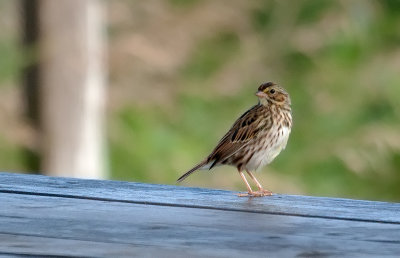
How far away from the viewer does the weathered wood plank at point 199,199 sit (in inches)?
135

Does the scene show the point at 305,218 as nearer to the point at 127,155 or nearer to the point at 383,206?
the point at 383,206

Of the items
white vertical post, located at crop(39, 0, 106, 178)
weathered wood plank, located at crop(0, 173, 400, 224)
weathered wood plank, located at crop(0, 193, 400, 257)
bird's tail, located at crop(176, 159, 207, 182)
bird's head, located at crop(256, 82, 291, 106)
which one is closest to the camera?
weathered wood plank, located at crop(0, 193, 400, 257)

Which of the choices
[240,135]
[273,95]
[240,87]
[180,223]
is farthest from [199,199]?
[240,87]

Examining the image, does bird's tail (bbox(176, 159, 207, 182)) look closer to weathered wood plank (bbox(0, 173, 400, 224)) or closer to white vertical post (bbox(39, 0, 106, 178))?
weathered wood plank (bbox(0, 173, 400, 224))

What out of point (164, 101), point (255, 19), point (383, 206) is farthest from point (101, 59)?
point (383, 206)

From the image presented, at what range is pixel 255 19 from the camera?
50.3 ft

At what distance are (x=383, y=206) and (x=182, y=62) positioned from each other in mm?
11776

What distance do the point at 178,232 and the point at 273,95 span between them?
106 inches

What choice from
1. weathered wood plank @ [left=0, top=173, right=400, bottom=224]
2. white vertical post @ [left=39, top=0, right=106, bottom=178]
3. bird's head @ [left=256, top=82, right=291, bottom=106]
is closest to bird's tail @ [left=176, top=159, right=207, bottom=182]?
bird's head @ [left=256, top=82, right=291, bottom=106]

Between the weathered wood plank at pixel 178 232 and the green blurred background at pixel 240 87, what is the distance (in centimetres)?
921

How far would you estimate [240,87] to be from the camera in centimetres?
1462

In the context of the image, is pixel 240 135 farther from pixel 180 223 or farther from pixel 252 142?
pixel 180 223

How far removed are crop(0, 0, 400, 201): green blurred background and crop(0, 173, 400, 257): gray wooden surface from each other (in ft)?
29.2

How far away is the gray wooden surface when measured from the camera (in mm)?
2875
